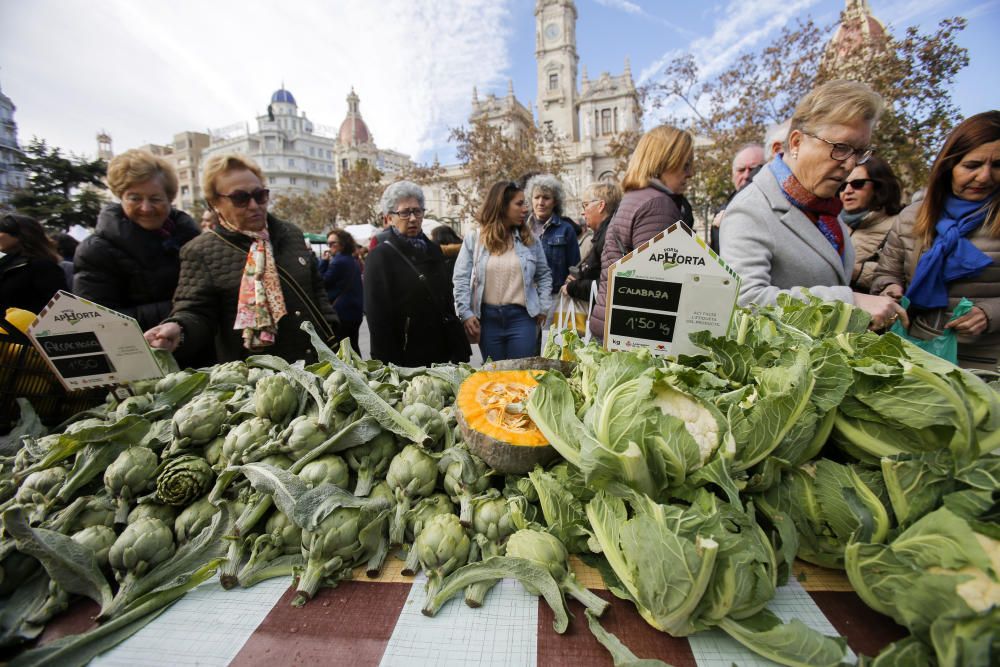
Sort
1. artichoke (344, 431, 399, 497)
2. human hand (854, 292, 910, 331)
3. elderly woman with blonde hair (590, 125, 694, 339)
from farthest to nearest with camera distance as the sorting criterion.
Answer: elderly woman with blonde hair (590, 125, 694, 339), human hand (854, 292, 910, 331), artichoke (344, 431, 399, 497)

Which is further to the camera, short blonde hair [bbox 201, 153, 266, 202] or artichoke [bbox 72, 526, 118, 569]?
short blonde hair [bbox 201, 153, 266, 202]

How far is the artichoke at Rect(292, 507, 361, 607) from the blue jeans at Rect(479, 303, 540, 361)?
8.69ft

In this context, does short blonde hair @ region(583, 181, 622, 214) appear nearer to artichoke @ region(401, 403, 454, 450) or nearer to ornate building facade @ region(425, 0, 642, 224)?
artichoke @ region(401, 403, 454, 450)

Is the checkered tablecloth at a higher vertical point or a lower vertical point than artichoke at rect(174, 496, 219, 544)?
lower

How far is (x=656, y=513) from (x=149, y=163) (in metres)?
3.36

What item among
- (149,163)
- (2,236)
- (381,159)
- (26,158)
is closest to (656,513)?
(149,163)

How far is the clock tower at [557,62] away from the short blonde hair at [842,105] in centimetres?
6190

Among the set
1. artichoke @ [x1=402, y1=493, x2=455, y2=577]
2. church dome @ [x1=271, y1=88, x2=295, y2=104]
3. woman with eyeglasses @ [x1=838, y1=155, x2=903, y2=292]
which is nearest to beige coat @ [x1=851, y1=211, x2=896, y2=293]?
woman with eyeglasses @ [x1=838, y1=155, x2=903, y2=292]

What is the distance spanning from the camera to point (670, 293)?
147 cm

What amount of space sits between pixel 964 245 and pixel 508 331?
289cm

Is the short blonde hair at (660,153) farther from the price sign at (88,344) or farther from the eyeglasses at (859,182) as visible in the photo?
the price sign at (88,344)

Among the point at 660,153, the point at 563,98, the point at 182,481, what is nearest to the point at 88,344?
the point at 182,481

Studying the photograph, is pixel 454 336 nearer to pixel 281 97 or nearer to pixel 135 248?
pixel 135 248

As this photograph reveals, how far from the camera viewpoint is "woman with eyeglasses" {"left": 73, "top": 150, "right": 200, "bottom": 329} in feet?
8.16
